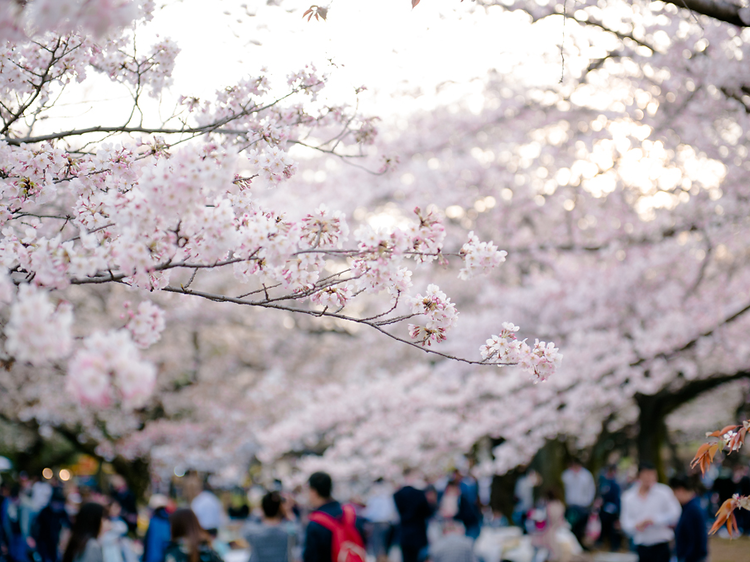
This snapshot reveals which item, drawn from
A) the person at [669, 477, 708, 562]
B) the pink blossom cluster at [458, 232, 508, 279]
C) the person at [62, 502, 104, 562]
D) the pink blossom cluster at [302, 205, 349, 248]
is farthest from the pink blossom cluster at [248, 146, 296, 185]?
the person at [669, 477, 708, 562]

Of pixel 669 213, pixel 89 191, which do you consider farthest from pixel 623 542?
pixel 89 191

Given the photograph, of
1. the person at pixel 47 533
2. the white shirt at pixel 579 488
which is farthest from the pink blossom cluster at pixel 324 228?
the white shirt at pixel 579 488

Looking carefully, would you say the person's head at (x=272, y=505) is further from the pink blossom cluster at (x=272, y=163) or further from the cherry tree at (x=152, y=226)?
the pink blossom cluster at (x=272, y=163)

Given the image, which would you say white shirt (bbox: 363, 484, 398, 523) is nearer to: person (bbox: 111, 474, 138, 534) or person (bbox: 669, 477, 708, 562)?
person (bbox: 111, 474, 138, 534)

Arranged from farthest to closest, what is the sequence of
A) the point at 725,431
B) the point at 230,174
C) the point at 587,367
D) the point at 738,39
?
the point at 587,367 < the point at 738,39 < the point at 725,431 < the point at 230,174

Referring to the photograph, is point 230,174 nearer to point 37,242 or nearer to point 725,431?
point 37,242

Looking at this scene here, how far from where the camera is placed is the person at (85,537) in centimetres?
384

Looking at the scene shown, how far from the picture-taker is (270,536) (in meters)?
4.21

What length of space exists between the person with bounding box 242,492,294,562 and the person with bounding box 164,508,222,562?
41 cm

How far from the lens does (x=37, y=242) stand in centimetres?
205

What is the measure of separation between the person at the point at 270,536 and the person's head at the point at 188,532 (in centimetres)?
49

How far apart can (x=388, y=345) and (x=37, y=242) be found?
11.2 metres

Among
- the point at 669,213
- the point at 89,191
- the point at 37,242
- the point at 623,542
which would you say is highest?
the point at 669,213

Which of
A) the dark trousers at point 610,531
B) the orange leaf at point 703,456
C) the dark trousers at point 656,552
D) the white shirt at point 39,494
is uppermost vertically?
the white shirt at point 39,494
